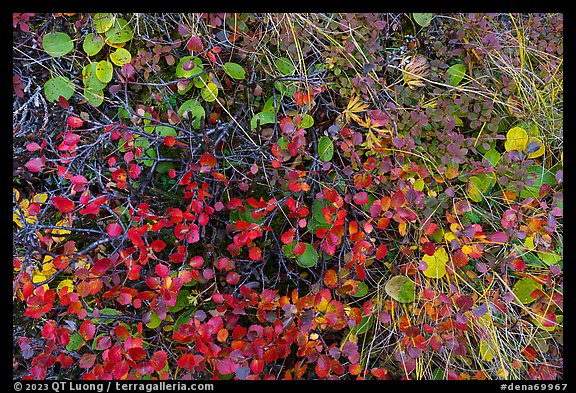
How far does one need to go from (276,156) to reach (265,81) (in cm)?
32

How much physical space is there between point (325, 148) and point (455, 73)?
23.9 inches

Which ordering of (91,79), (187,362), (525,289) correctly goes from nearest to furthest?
(187,362)
(525,289)
(91,79)

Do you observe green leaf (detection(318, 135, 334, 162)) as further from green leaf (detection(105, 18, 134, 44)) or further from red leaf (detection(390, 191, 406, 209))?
green leaf (detection(105, 18, 134, 44))

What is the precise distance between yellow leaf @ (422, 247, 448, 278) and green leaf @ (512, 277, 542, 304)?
0.27m

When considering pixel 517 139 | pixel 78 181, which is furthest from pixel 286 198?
pixel 517 139

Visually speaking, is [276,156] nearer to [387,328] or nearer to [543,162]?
[387,328]

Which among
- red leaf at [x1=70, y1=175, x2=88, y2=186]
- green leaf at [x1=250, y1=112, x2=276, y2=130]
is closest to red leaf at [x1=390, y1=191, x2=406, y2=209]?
green leaf at [x1=250, y1=112, x2=276, y2=130]

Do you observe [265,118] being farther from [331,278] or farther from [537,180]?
[537,180]

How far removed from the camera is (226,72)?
4.87ft

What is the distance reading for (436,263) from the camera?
1.36 metres

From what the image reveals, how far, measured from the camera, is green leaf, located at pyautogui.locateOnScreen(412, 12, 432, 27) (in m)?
1.61

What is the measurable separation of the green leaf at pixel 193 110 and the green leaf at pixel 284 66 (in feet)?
1.02

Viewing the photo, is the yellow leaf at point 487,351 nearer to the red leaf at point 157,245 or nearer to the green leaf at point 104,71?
the red leaf at point 157,245

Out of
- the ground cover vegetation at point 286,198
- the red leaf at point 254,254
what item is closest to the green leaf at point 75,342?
the ground cover vegetation at point 286,198
